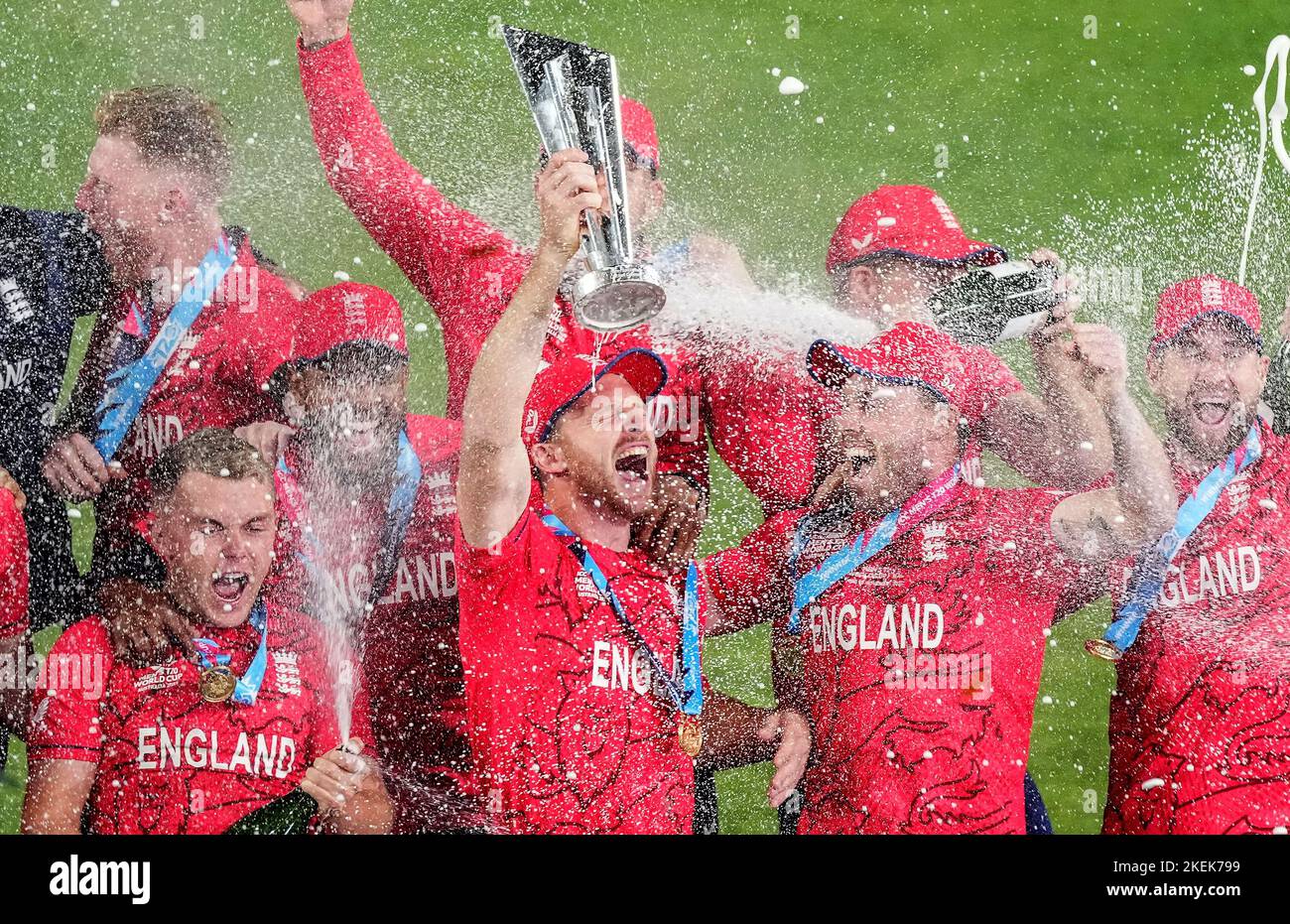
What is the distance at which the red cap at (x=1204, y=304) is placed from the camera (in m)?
3.34

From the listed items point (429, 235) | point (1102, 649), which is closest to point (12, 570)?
point (429, 235)

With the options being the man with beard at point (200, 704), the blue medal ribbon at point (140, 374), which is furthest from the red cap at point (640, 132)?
the man with beard at point (200, 704)

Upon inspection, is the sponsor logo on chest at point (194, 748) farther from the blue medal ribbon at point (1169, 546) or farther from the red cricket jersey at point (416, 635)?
the blue medal ribbon at point (1169, 546)

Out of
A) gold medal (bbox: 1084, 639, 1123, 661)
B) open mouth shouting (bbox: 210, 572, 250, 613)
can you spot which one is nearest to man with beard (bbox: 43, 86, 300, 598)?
open mouth shouting (bbox: 210, 572, 250, 613)

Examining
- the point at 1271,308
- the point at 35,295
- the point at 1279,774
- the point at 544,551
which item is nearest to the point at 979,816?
the point at 1279,774

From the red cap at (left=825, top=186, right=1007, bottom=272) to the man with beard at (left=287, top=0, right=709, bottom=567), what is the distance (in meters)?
0.45

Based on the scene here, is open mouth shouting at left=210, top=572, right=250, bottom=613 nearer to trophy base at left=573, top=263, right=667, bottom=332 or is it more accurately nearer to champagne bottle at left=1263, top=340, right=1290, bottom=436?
trophy base at left=573, top=263, right=667, bottom=332

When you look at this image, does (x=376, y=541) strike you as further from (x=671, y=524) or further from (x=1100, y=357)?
(x=1100, y=357)

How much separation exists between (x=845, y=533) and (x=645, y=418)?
0.53 m

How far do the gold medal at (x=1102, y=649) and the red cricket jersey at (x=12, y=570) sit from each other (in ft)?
7.83

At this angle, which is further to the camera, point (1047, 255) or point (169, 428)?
point (1047, 255)

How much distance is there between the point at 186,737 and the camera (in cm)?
303

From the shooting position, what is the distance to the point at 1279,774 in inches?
126
